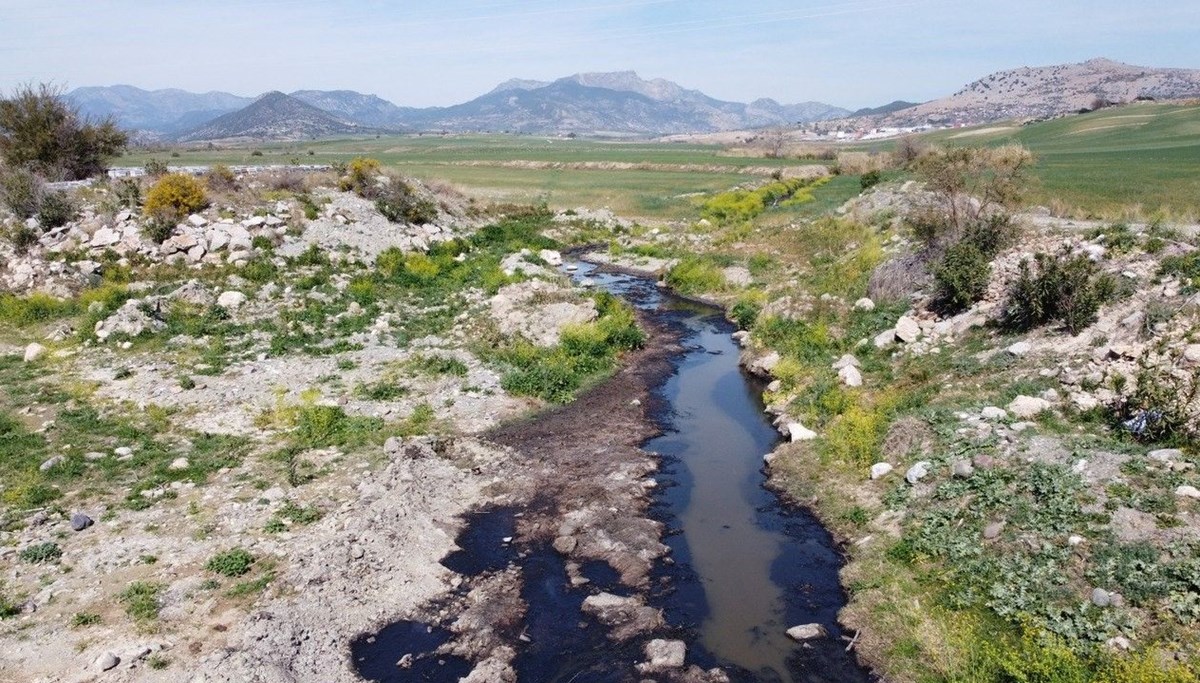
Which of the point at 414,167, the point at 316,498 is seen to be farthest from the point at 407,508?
the point at 414,167

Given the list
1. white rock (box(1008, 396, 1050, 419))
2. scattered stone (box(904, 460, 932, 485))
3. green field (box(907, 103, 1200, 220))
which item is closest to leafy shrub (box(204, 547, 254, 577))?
scattered stone (box(904, 460, 932, 485))

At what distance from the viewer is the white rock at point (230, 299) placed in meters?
25.3

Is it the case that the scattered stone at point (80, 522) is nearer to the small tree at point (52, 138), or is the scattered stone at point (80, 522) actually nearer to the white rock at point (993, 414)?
the white rock at point (993, 414)

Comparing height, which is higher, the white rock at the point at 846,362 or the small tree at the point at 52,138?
the small tree at the point at 52,138

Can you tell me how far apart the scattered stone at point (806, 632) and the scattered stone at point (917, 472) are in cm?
429

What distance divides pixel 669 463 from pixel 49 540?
13.0 meters

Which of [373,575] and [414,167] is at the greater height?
[414,167]

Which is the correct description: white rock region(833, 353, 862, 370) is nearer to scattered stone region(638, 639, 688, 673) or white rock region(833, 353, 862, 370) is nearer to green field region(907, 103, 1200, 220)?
scattered stone region(638, 639, 688, 673)

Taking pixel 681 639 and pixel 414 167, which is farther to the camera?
pixel 414 167

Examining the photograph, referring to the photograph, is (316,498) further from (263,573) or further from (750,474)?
(750,474)

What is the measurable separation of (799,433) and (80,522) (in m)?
16.0

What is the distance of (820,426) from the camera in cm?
1755

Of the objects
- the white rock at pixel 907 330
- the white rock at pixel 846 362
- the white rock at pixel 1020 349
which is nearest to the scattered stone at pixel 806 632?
the white rock at pixel 1020 349

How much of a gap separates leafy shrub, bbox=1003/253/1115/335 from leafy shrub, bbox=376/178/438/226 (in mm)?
32019
